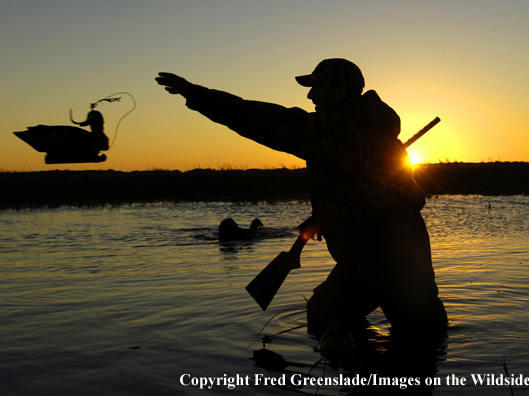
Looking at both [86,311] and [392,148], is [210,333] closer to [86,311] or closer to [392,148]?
[86,311]

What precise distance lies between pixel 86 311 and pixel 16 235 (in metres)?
8.30

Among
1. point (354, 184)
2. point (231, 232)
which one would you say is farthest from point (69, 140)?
point (231, 232)

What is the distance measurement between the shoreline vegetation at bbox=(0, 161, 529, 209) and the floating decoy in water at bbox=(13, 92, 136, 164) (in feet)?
64.9

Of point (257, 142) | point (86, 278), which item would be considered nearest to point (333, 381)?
point (257, 142)

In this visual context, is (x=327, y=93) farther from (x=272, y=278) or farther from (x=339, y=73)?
(x=272, y=278)

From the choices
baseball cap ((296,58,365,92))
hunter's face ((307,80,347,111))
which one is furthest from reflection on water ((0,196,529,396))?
baseball cap ((296,58,365,92))

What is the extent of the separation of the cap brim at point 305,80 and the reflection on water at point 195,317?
2.05 m

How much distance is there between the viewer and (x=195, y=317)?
19.3 feet

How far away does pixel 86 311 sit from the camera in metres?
6.18

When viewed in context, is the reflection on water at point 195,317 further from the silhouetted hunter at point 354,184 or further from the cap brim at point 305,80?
the cap brim at point 305,80

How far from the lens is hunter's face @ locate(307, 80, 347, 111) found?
4070 millimetres

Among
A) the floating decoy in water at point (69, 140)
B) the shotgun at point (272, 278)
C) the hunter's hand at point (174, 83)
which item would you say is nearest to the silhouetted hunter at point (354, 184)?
the hunter's hand at point (174, 83)

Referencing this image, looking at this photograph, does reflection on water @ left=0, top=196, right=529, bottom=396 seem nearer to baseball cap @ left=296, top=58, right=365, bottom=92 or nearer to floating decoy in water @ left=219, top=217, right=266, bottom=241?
floating decoy in water @ left=219, top=217, right=266, bottom=241

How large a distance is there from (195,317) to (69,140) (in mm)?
2569
